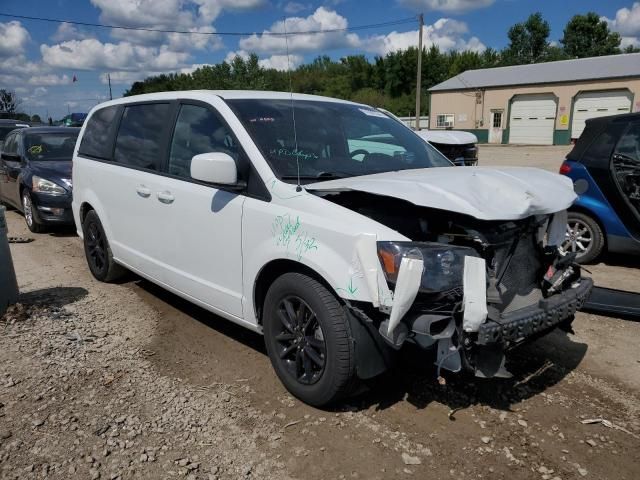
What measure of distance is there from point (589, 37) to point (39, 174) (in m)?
81.9

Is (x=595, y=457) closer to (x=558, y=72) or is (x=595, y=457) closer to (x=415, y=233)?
(x=415, y=233)

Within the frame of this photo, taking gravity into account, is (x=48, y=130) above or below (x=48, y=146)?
above

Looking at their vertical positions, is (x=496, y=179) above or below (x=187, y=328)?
above

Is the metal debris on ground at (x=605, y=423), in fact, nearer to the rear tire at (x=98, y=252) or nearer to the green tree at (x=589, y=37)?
the rear tire at (x=98, y=252)

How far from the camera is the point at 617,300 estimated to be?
4.86 meters

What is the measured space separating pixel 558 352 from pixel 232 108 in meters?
2.98

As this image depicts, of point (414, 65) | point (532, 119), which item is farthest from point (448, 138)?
point (414, 65)

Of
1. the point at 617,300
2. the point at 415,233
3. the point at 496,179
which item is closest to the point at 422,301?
the point at 415,233

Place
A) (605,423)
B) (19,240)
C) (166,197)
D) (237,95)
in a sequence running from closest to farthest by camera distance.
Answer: (605,423), (237,95), (166,197), (19,240)

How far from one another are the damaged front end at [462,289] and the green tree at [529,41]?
8220 cm

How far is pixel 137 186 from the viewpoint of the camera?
177 inches

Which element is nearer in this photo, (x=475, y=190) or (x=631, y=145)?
(x=475, y=190)

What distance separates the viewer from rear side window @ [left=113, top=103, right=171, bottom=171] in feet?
14.4

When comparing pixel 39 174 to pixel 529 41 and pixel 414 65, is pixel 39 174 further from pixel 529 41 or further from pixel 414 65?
pixel 529 41
